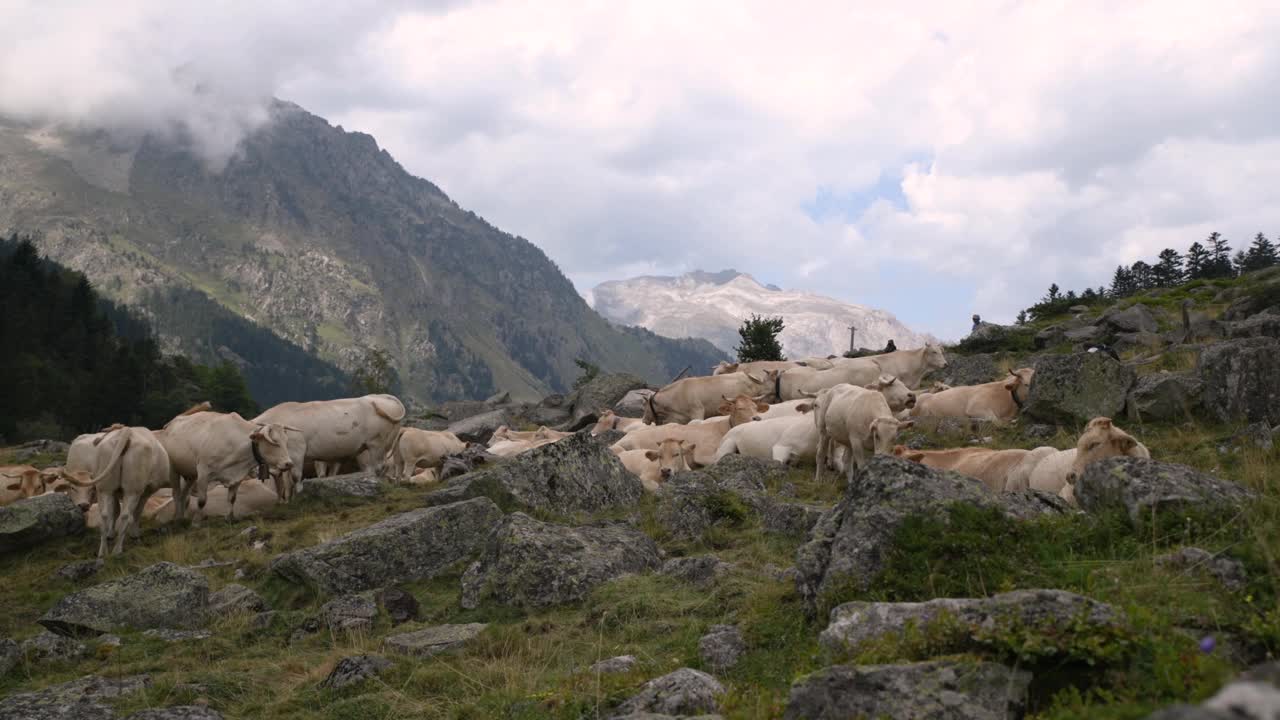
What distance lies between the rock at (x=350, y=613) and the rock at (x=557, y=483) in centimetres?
399

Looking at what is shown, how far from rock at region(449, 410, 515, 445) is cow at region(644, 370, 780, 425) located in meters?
7.25

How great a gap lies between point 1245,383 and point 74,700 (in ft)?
55.0

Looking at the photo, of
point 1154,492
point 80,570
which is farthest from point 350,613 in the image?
point 1154,492

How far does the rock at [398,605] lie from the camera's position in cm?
1088

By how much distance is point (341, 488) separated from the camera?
19.2 meters

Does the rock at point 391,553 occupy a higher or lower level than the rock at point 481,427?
lower

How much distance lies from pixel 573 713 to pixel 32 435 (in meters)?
68.4

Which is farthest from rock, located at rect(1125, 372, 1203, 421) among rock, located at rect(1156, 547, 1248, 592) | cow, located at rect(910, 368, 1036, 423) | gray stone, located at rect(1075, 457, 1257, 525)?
rock, located at rect(1156, 547, 1248, 592)

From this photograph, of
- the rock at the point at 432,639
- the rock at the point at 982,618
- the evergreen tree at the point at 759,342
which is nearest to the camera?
the rock at the point at 982,618

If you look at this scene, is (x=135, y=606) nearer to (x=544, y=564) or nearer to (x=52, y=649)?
(x=52, y=649)

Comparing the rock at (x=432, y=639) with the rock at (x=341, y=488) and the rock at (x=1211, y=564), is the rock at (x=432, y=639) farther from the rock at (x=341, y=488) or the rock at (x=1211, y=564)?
the rock at (x=341, y=488)

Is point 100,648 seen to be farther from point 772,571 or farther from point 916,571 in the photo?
point 916,571

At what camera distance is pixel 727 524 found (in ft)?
43.2

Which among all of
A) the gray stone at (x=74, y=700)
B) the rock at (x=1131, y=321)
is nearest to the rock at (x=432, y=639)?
the gray stone at (x=74, y=700)
